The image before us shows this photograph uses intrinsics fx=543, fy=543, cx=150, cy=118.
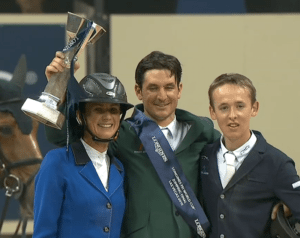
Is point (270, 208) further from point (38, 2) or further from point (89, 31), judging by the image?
point (38, 2)

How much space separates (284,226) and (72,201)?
2.69 ft

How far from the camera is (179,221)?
225 centimetres

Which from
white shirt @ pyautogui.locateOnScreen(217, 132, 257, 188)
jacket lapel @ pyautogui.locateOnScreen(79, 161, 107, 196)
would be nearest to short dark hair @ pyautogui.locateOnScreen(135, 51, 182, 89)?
white shirt @ pyautogui.locateOnScreen(217, 132, 257, 188)

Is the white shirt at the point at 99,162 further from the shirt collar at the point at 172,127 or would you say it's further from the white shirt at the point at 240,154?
the white shirt at the point at 240,154

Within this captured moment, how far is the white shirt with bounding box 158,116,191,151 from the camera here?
2.38 m

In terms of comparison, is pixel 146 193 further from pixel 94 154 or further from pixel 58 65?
pixel 58 65

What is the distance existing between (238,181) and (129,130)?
53 centimetres

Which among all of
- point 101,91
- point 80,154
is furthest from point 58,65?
point 80,154

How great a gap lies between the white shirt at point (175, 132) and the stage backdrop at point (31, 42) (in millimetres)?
1454

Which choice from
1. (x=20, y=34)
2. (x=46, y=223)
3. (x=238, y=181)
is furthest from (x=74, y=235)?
(x=20, y=34)

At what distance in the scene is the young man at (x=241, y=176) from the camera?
7.08 feet

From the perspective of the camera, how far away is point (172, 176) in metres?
2.25

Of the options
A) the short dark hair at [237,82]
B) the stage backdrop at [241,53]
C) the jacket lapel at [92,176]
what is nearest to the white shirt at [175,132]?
the short dark hair at [237,82]

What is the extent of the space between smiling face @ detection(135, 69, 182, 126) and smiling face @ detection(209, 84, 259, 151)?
205 mm
